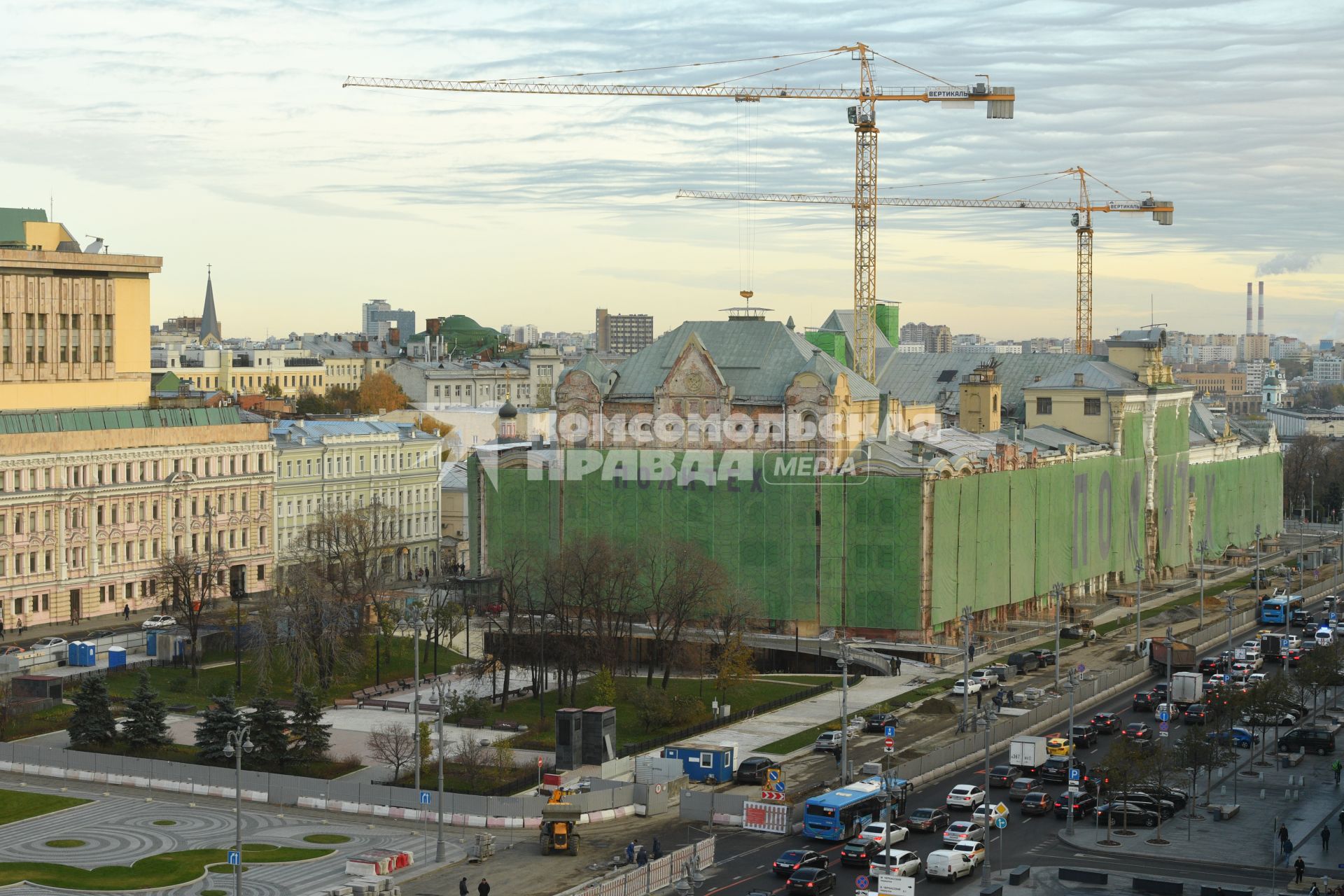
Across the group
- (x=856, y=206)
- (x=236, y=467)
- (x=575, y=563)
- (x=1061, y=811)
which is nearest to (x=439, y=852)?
(x=1061, y=811)

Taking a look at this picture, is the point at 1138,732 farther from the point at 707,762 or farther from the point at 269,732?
the point at 269,732

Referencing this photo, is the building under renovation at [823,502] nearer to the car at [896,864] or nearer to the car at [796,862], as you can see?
the car at [896,864]

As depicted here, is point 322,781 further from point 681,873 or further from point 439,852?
point 681,873

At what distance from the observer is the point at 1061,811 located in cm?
8219

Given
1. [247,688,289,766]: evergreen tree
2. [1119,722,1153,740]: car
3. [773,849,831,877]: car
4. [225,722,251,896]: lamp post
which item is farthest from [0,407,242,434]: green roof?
[773,849,831,877]: car

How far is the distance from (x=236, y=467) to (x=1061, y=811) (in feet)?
277

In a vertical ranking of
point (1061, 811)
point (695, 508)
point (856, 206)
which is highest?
point (856, 206)

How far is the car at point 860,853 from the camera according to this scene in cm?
7175

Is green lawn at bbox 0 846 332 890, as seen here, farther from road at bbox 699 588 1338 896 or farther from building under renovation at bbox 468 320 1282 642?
A: building under renovation at bbox 468 320 1282 642

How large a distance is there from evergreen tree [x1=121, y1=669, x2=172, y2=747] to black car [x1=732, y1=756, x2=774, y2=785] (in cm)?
2717

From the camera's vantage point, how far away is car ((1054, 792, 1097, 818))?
8146 cm

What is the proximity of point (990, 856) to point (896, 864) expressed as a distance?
659 centimetres

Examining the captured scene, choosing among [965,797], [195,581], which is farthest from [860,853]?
[195,581]

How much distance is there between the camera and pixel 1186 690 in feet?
355
